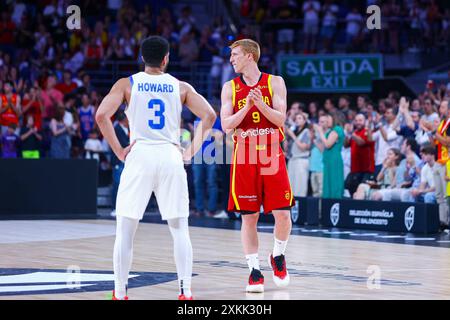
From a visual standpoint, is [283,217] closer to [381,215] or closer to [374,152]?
[381,215]

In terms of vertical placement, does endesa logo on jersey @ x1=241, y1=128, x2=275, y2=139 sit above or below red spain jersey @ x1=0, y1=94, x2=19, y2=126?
below

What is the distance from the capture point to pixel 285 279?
388 inches

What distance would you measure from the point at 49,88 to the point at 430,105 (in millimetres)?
9477

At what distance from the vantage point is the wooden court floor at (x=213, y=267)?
9.49 meters

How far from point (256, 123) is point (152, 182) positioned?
1.76 metres

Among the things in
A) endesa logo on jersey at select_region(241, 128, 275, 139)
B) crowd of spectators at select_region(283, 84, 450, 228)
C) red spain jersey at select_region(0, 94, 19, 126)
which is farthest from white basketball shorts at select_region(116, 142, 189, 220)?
red spain jersey at select_region(0, 94, 19, 126)

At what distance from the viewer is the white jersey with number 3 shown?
842 centimetres

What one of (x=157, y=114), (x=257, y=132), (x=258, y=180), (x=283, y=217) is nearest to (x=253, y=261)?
(x=283, y=217)

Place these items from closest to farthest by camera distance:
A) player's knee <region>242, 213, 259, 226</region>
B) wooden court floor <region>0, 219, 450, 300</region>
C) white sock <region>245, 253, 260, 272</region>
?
1. wooden court floor <region>0, 219, 450, 300</region>
2. white sock <region>245, 253, 260, 272</region>
3. player's knee <region>242, 213, 259, 226</region>

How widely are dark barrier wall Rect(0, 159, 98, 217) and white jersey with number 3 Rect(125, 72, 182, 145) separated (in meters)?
12.4

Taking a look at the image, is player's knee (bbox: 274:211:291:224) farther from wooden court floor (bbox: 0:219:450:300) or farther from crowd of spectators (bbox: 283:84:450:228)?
crowd of spectators (bbox: 283:84:450:228)

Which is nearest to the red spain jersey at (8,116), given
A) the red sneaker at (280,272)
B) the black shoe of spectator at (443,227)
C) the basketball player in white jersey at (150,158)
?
the black shoe of spectator at (443,227)
